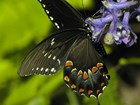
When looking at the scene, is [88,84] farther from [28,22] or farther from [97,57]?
[28,22]

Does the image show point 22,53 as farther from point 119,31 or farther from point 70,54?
point 119,31

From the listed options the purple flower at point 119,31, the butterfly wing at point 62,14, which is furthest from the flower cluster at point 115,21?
the butterfly wing at point 62,14

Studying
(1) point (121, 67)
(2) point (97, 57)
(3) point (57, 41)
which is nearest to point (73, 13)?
(3) point (57, 41)

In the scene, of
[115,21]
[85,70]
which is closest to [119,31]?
[115,21]

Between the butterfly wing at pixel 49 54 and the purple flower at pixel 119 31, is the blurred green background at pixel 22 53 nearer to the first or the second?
the butterfly wing at pixel 49 54

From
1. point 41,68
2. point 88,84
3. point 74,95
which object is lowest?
point 74,95

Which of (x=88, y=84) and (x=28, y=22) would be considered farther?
(x=28, y=22)
